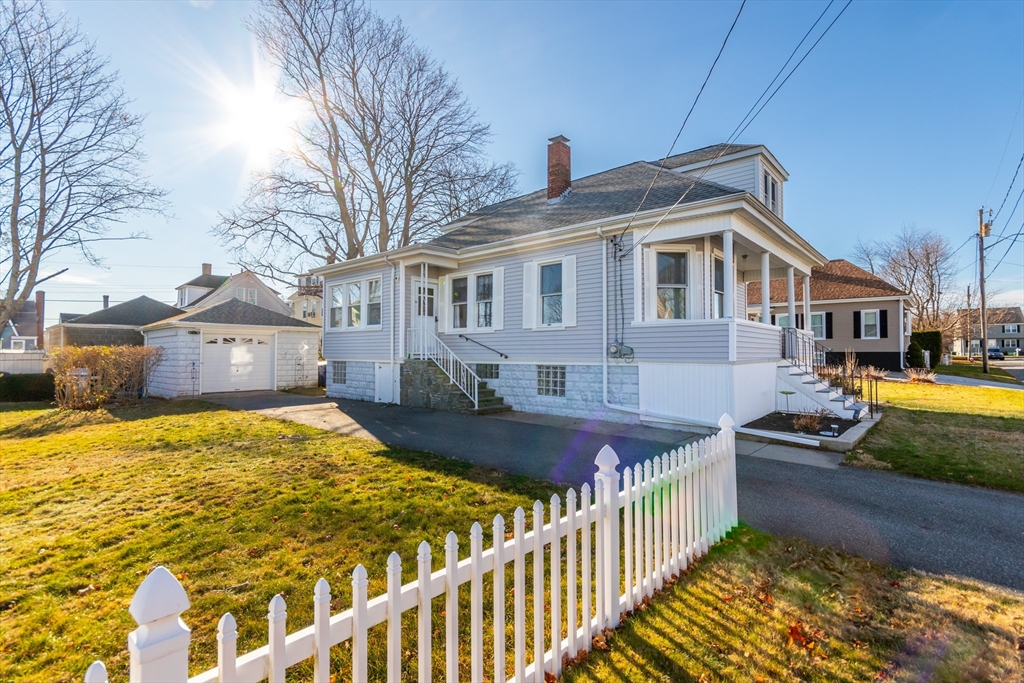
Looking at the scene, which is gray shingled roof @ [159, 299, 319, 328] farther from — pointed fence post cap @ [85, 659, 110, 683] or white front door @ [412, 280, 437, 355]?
pointed fence post cap @ [85, 659, 110, 683]

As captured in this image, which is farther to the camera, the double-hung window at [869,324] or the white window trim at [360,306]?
the double-hung window at [869,324]

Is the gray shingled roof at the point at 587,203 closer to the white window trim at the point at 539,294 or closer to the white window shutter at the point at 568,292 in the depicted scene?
the white window trim at the point at 539,294

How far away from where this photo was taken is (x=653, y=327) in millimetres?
10047

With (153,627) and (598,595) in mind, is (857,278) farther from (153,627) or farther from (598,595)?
(153,627)

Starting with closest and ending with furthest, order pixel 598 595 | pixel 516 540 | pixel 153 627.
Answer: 1. pixel 153 627
2. pixel 516 540
3. pixel 598 595

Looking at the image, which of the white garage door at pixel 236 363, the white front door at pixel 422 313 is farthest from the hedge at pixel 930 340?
the white garage door at pixel 236 363

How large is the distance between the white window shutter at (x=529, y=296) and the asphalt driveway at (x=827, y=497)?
9.99 ft

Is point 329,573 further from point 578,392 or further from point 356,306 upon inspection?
point 356,306

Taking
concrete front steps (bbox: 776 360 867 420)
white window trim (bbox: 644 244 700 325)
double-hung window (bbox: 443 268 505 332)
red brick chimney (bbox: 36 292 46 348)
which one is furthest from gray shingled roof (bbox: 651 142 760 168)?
red brick chimney (bbox: 36 292 46 348)

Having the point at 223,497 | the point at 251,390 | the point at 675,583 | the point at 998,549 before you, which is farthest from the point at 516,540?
the point at 251,390

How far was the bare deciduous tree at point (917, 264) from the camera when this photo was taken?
3728 centimetres

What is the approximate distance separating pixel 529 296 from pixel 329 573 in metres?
9.26

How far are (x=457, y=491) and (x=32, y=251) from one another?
23.4 metres

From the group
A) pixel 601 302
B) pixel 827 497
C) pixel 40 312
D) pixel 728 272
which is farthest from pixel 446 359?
pixel 40 312
